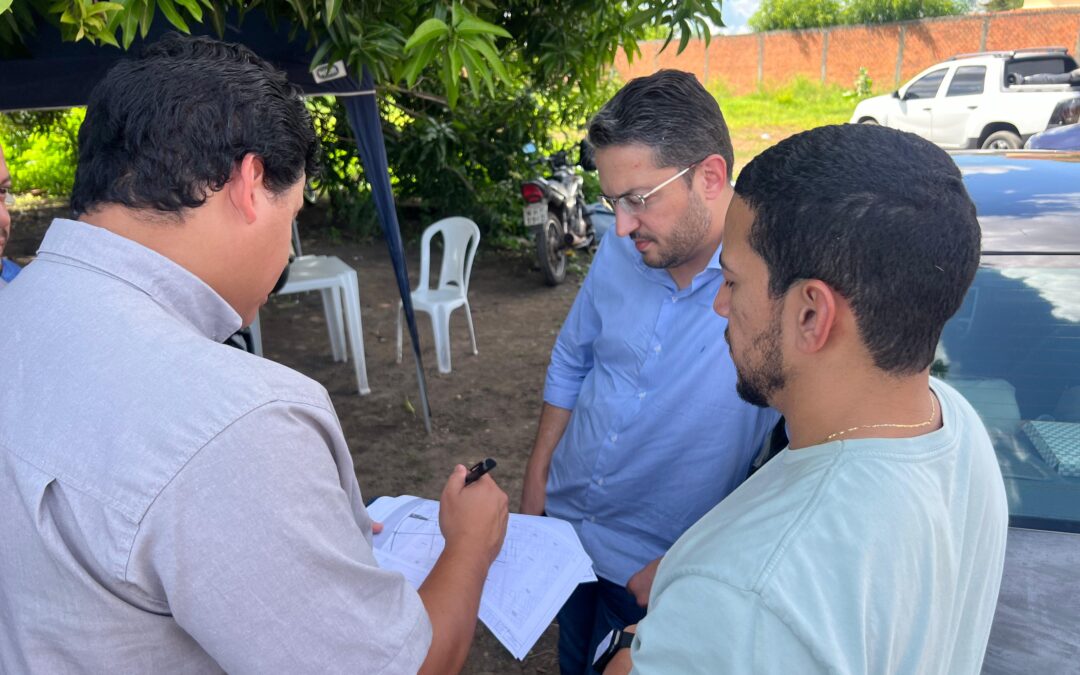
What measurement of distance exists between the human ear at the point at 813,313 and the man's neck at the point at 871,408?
2.1 inches

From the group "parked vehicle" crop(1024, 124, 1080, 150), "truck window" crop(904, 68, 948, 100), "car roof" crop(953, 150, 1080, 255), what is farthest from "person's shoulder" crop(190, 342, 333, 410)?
"truck window" crop(904, 68, 948, 100)

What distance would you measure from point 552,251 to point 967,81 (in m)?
8.56

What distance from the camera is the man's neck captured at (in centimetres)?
93

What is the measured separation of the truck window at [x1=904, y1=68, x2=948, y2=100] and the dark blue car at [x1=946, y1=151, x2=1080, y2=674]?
38.1 feet

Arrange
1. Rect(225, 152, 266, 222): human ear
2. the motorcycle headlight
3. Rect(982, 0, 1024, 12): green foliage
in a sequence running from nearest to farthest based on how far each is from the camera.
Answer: Rect(225, 152, 266, 222): human ear, the motorcycle headlight, Rect(982, 0, 1024, 12): green foliage

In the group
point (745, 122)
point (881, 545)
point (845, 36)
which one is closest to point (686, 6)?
point (881, 545)

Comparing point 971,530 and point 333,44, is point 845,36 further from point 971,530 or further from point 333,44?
point 971,530

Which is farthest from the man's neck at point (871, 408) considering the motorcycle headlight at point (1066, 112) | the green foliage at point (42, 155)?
the motorcycle headlight at point (1066, 112)

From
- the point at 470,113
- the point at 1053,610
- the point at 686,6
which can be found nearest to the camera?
the point at 1053,610

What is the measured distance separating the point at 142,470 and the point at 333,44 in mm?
2411

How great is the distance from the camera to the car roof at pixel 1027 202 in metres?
2.20

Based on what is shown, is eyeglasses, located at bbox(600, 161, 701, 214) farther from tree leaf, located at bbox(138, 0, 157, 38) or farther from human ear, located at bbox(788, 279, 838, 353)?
tree leaf, located at bbox(138, 0, 157, 38)

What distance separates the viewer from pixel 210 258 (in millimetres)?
1045

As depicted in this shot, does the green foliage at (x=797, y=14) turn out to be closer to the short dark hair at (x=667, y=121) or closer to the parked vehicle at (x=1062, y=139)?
the parked vehicle at (x=1062, y=139)
